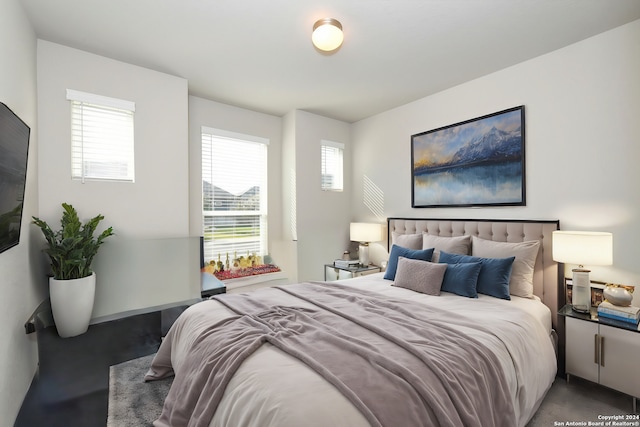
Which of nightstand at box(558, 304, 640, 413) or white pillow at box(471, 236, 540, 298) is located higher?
white pillow at box(471, 236, 540, 298)

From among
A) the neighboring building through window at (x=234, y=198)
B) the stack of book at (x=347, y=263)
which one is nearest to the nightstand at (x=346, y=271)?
the stack of book at (x=347, y=263)

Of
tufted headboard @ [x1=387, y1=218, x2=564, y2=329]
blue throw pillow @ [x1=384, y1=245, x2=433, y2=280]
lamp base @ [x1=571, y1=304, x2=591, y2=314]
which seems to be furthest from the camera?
blue throw pillow @ [x1=384, y1=245, x2=433, y2=280]

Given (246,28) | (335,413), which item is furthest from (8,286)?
(246,28)

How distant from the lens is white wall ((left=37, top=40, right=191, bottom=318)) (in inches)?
100

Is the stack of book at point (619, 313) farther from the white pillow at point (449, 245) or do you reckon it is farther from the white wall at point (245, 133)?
the white wall at point (245, 133)

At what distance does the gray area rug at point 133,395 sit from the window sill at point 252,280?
1318 millimetres

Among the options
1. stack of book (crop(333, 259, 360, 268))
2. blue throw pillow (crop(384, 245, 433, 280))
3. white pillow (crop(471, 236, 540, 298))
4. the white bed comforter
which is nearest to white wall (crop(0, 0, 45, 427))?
the white bed comforter

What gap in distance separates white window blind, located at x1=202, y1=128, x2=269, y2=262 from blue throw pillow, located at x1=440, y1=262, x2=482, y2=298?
2.54 meters

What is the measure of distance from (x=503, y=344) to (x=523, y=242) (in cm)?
138

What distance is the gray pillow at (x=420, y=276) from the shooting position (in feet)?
8.57

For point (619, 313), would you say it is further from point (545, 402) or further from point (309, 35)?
point (309, 35)

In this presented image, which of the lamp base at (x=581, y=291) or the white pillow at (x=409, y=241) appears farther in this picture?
the white pillow at (x=409, y=241)

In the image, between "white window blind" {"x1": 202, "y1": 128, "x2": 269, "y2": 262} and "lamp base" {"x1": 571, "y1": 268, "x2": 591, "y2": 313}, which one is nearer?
"lamp base" {"x1": 571, "y1": 268, "x2": 591, "y2": 313}

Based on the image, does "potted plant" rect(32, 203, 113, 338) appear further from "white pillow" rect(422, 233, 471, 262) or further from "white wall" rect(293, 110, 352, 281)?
"white pillow" rect(422, 233, 471, 262)
